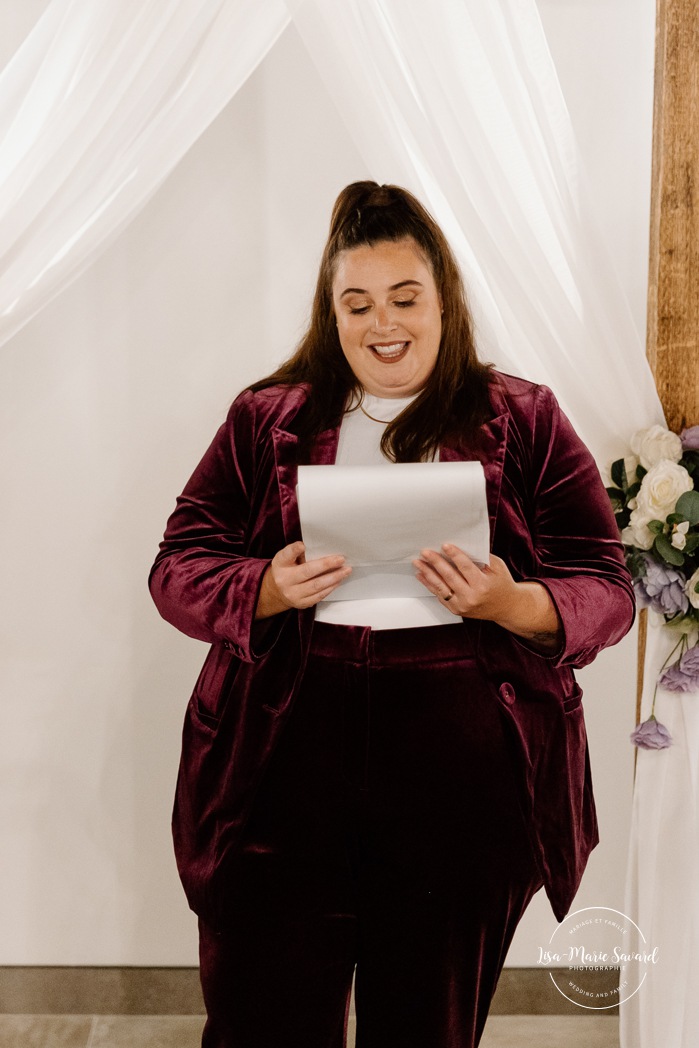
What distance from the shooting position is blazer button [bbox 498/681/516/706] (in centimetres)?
137

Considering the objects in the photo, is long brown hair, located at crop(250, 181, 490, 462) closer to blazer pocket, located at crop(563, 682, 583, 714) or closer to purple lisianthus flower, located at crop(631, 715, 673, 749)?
blazer pocket, located at crop(563, 682, 583, 714)

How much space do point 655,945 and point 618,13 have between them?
5.49ft

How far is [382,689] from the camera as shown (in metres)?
1.34

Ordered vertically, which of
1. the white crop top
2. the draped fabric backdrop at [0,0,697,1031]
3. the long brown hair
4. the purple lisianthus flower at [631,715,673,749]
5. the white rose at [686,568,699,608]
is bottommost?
the purple lisianthus flower at [631,715,673,749]

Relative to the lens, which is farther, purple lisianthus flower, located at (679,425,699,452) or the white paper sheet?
purple lisianthus flower, located at (679,425,699,452)

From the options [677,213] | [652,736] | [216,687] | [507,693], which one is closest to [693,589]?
[652,736]

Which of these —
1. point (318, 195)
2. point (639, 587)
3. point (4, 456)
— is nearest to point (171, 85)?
point (318, 195)

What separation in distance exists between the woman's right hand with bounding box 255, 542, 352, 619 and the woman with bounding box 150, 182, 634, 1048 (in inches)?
1.2

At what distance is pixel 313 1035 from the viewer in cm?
144

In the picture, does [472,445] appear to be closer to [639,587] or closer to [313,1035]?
[639,587]

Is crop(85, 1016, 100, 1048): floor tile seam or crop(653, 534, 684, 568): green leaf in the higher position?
crop(653, 534, 684, 568): green leaf

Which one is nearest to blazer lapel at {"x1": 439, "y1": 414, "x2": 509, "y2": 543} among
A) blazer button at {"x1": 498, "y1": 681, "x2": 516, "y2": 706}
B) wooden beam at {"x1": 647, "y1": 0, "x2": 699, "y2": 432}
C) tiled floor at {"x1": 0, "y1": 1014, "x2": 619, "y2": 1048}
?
blazer button at {"x1": 498, "y1": 681, "x2": 516, "y2": 706}

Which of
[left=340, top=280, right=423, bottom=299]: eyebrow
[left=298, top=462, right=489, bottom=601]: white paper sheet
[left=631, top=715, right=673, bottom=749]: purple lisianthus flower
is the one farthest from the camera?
[left=631, top=715, right=673, bottom=749]: purple lisianthus flower

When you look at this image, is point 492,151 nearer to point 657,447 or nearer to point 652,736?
point 657,447
